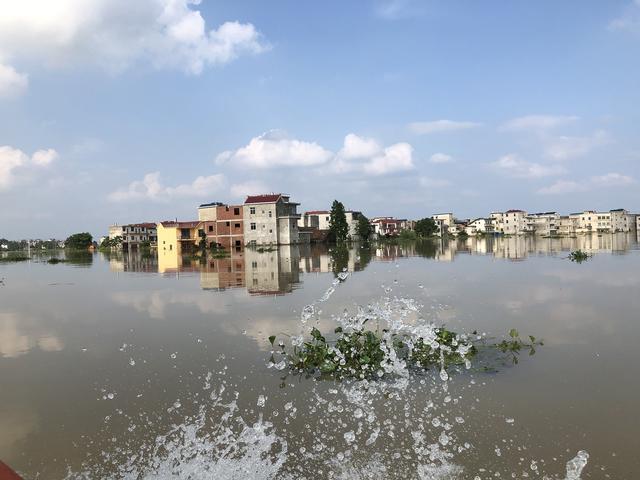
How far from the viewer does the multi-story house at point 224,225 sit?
7225 centimetres

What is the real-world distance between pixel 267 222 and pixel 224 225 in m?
7.48

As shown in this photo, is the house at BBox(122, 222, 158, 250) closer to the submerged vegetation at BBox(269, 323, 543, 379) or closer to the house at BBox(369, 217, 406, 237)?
the house at BBox(369, 217, 406, 237)

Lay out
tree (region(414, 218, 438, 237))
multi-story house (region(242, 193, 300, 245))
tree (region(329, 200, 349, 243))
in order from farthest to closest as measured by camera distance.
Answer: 1. tree (region(414, 218, 438, 237))
2. tree (region(329, 200, 349, 243))
3. multi-story house (region(242, 193, 300, 245))

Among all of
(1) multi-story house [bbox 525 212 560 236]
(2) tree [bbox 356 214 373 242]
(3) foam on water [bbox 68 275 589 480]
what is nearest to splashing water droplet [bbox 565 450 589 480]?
(3) foam on water [bbox 68 275 589 480]

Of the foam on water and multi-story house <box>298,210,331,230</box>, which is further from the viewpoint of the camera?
multi-story house <box>298,210,331,230</box>

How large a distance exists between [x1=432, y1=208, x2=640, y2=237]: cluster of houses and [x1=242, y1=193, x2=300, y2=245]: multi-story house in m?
85.9

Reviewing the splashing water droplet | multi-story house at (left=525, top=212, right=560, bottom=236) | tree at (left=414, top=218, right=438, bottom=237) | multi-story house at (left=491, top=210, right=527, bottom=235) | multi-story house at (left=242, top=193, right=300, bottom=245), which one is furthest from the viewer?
multi-story house at (left=525, top=212, right=560, bottom=236)

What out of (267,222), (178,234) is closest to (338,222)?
(267,222)

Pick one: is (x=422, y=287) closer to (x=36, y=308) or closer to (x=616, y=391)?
(x=616, y=391)

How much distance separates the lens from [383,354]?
8.87 m

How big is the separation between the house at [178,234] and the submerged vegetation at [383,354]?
222 feet

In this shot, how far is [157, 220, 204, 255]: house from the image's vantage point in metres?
75.2

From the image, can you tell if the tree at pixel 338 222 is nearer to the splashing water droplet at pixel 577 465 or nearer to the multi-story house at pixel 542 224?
the splashing water droplet at pixel 577 465

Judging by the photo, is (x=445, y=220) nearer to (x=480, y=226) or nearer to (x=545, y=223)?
(x=480, y=226)
